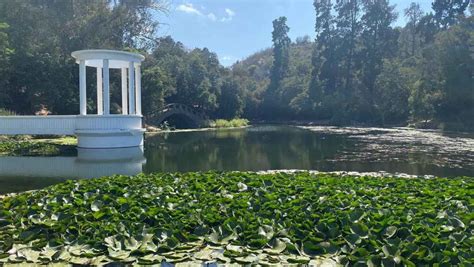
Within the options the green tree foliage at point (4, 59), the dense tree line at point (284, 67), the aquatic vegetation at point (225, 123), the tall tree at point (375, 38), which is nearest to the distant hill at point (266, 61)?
the dense tree line at point (284, 67)

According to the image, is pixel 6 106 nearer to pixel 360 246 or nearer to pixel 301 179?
pixel 301 179

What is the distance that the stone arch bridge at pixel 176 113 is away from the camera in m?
35.6

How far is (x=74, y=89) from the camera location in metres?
26.1

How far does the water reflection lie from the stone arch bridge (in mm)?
19166

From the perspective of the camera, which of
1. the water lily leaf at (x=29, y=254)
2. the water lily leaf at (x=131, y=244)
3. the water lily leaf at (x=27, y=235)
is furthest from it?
the water lily leaf at (x=27, y=235)

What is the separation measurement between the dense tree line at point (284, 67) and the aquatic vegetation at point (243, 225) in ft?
62.9

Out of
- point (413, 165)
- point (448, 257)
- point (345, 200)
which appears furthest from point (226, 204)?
Answer: point (413, 165)

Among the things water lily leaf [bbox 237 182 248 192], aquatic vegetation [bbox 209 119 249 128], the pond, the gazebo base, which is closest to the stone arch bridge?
aquatic vegetation [bbox 209 119 249 128]

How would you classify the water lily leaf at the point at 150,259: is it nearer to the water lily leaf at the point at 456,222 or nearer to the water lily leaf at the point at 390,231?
the water lily leaf at the point at 390,231

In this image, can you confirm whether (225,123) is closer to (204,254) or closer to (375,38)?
(375,38)

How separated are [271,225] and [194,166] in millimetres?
8951

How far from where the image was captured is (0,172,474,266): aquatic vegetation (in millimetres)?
4191

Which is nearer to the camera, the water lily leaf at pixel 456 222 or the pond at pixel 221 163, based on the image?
the water lily leaf at pixel 456 222

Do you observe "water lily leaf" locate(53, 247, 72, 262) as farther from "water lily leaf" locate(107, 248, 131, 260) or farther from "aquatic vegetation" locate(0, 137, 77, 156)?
"aquatic vegetation" locate(0, 137, 77, 156)
